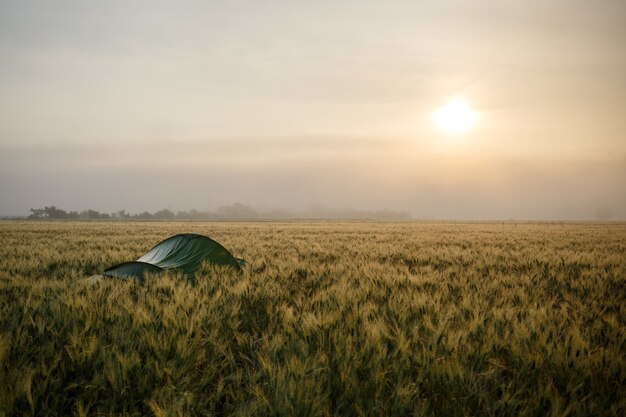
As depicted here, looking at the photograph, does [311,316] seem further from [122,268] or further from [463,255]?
[463,255]

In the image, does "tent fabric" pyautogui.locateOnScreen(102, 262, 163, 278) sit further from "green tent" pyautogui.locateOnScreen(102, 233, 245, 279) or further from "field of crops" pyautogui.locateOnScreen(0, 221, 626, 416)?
"field of crops" pyautogui.locateOnScreen(0, 221, 626, 416)

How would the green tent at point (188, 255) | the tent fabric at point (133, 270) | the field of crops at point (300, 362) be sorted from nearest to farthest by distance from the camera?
the field of crops at point (300, 362)
the tent fabric at point (133, 270)
the green tent at point (188, 255)

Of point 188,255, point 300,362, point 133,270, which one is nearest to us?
point 300,362

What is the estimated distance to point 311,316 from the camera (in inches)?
118

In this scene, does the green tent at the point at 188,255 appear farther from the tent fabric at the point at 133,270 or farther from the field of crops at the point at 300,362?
the field of crops at the point at 300,362

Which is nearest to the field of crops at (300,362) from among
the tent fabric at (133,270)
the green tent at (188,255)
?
the tent fabric at (133,270)

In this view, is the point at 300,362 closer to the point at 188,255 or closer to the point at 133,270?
the point at 133,270

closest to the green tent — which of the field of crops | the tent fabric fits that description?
the tent fabric

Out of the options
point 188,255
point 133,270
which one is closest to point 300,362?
point 133,270

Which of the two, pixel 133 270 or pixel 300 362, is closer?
pixel 300 362

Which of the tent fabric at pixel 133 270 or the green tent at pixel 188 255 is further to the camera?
the green tent at pixel 188 255

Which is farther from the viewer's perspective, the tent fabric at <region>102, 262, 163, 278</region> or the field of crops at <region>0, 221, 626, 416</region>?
the tent fabric at <region>102, 262, 163, 278</region>

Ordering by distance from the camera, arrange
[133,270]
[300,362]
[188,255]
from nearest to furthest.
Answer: [300,362] < [133,270] < [188,255]

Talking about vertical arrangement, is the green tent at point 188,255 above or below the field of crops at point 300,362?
above
